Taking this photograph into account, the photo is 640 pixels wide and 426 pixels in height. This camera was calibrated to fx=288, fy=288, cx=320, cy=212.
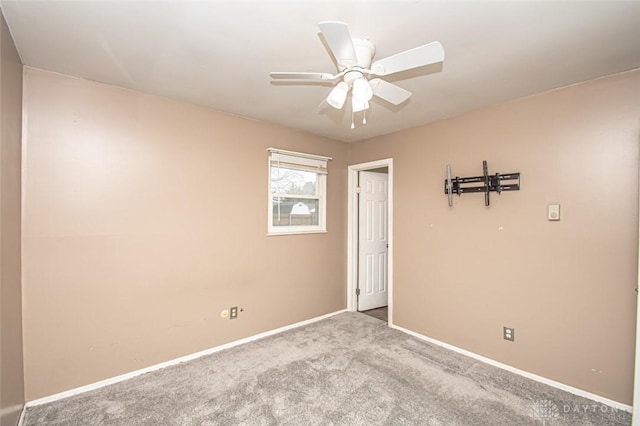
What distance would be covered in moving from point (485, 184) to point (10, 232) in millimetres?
3627

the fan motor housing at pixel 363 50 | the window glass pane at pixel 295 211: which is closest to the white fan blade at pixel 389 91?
the fan motor housing at pixel 363 50

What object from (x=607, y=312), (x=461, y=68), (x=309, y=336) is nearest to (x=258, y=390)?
(x=309, y=336)

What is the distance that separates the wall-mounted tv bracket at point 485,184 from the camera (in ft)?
8.48

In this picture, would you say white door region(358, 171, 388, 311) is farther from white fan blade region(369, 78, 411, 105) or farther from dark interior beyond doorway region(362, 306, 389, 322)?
white fan blade region(369, 78, 411, 105)

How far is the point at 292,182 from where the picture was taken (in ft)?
11.6

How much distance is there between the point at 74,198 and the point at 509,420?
351 cm

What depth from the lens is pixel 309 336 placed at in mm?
3256

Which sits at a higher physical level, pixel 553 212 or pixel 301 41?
pixel 301 41

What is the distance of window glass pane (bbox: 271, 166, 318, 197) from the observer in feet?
11.0

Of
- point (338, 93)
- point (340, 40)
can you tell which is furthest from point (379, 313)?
point (340, 40)

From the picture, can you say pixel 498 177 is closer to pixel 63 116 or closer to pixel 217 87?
pixel 217 87

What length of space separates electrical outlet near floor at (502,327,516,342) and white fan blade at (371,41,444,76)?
2.44 metres

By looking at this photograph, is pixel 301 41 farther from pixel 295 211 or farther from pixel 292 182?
pixel 295 211

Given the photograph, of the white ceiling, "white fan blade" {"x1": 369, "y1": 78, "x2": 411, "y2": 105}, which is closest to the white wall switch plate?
the white ceiling
